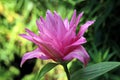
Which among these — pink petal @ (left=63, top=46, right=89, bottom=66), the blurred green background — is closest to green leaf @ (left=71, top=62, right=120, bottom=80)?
pink petal @ (left=63, top=46, right=89, bottom=66)

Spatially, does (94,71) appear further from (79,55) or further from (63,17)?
(63,17)

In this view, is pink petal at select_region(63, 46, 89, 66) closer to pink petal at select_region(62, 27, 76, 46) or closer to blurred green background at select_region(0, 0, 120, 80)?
pink petal at select_region(62, 27, 76, 46)

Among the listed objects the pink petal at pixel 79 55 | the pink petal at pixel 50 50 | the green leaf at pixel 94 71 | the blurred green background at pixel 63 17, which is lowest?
the blurred green background at pixel 63 17

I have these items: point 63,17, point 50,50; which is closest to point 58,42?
point 50,50

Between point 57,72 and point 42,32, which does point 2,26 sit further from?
point 42,32

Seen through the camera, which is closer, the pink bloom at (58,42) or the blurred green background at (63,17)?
the pink bloom at (58,42)

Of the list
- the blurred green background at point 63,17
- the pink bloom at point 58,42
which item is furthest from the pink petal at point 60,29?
the blurred green background at point 63,17

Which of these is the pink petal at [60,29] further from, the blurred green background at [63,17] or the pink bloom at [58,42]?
the blurred green background at [63,17]
